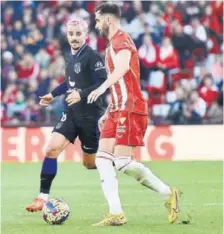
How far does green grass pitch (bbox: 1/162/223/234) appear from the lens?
8719mm

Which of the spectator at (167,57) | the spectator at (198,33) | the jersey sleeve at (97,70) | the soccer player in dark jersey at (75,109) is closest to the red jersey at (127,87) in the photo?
the soccer player in dark jersey at (75,109)

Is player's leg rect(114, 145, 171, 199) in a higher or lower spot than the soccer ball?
higher

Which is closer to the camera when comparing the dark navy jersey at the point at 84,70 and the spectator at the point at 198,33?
the dark navy jersey at the point at 84,70

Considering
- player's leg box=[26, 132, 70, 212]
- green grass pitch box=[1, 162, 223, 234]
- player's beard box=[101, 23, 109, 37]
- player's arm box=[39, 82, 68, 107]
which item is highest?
player's beard box=[101, 23, 109, 37]

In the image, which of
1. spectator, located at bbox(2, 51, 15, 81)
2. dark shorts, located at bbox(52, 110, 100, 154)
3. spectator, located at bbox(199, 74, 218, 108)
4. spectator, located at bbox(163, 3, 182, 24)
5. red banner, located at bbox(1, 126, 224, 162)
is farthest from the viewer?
spectator, located at bbox(163, 3, 182, 24)

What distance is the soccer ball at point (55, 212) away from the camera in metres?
9.05

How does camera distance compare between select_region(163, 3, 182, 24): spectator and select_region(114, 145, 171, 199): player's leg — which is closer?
select_region(114, 145, 171, 199): player's leg

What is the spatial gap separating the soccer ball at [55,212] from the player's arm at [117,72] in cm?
122

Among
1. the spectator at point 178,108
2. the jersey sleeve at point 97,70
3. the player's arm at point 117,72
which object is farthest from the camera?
the spectator at point 178,108

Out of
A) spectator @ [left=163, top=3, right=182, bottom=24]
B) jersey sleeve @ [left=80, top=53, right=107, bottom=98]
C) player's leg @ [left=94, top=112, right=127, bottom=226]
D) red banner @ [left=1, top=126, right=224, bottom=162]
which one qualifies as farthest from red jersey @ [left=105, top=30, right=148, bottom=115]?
spectator @ [left=163, top=3, right=182, bottom=24]

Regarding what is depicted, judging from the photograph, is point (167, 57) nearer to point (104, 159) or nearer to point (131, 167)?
point (104, 159)

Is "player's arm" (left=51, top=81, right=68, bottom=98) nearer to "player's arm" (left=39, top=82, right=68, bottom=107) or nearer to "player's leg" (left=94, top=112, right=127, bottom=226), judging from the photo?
"player's arm" (left=39, top=82, right=68, bottom=107)

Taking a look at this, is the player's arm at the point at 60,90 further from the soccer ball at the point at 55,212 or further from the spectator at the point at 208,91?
the spectator at the point at 208,91

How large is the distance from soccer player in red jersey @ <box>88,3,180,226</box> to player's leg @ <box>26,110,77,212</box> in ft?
4.10
